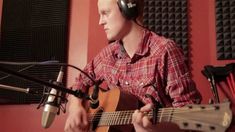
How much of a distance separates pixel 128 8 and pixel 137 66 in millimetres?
268

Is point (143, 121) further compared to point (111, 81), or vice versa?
point (111, 81)

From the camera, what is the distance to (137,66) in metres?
1.57

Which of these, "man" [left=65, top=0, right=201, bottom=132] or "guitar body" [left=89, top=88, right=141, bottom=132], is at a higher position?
"man" [left=65, top=0, right=201, bottom=132]

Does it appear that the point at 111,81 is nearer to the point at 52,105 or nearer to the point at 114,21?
the point at 114,21

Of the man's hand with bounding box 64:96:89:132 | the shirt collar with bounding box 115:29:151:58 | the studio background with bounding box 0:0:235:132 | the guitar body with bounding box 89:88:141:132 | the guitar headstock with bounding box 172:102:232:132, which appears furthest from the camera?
the studio background with bounding box 0:0:235:132

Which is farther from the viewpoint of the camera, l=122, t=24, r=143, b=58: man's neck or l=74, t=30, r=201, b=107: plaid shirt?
l=122, t=24, r=143, b=58: man's neck

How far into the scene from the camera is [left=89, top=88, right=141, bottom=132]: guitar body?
4.41 ft

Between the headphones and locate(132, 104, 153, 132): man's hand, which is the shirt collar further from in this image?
locate(132, 104, 153, 132): man's hand

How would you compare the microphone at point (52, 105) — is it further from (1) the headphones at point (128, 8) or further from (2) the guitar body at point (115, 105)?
(1) the headphones at point (128, 8)

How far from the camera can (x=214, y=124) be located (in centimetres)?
95

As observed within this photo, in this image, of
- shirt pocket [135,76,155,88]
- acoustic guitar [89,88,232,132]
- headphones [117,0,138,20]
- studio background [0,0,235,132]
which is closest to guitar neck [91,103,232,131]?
acoustic guitar [89,88,232,132]

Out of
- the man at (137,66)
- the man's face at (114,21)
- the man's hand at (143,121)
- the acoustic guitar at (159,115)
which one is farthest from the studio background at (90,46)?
the man's hand at (143,121)

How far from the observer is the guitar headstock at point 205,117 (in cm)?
94

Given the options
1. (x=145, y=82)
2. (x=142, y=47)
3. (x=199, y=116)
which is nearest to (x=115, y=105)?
(x=145, y=82)
